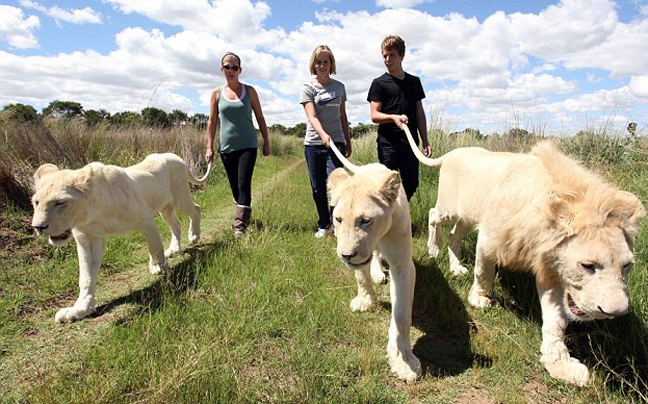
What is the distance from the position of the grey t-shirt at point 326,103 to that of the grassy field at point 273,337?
1.55 metres

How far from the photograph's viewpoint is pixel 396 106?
4.83m

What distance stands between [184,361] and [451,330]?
1.98m

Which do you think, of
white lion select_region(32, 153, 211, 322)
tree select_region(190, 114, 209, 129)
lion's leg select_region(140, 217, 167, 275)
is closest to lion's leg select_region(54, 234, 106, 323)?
white lion select_region(32, 153, 211, 322)

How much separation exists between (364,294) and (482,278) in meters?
0.98

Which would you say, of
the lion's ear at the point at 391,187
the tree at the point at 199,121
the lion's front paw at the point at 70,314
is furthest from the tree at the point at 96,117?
the lion's ear at the point at 391,187

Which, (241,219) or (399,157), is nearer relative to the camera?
(399,157)

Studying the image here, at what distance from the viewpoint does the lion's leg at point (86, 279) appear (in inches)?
132

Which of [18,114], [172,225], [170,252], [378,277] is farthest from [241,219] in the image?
[18,114]

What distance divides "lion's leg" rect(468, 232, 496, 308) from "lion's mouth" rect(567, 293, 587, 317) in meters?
0.71

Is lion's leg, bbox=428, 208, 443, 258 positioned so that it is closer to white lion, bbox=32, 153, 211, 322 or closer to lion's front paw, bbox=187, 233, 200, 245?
white lion, bbox=32, 153, 211, 322

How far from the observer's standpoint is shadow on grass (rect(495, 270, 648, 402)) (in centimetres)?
240

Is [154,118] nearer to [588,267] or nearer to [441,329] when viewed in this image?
[441,329]

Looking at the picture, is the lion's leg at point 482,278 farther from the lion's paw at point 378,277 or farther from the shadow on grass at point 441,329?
the lion's paw at point 378,277

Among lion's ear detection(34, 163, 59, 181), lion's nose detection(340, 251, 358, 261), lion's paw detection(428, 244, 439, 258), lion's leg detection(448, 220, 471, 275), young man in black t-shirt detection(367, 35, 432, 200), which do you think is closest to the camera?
lion's nose detection(340, 251, 358, 261)
